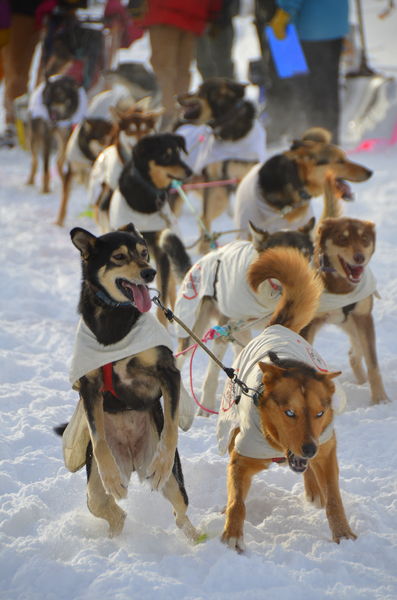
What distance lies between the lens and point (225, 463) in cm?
375

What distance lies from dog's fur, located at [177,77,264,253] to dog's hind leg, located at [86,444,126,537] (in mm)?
3853

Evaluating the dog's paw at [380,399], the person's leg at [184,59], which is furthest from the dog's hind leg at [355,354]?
the person's leg at [184,59]

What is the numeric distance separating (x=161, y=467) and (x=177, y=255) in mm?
2053

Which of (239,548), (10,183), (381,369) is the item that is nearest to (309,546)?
(239,548)

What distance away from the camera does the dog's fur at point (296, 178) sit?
18.2 feet

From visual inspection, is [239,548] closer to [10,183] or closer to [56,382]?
[56,382]

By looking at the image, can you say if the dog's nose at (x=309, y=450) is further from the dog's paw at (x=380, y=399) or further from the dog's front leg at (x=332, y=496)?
the dog's paw at (x=380, y=399)

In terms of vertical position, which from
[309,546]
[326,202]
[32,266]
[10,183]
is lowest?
[10,183]

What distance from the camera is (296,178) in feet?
18.2

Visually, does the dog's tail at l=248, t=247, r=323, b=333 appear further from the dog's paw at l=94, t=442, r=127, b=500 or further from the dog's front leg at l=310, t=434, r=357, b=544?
the dog's paw at l=94, t=442, r=127, b=500

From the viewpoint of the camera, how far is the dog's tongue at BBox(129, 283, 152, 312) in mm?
3035

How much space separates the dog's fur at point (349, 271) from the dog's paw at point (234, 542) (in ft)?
5.32

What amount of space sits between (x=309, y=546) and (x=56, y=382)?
2.12 m

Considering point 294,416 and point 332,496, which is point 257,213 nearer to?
point 332,496
